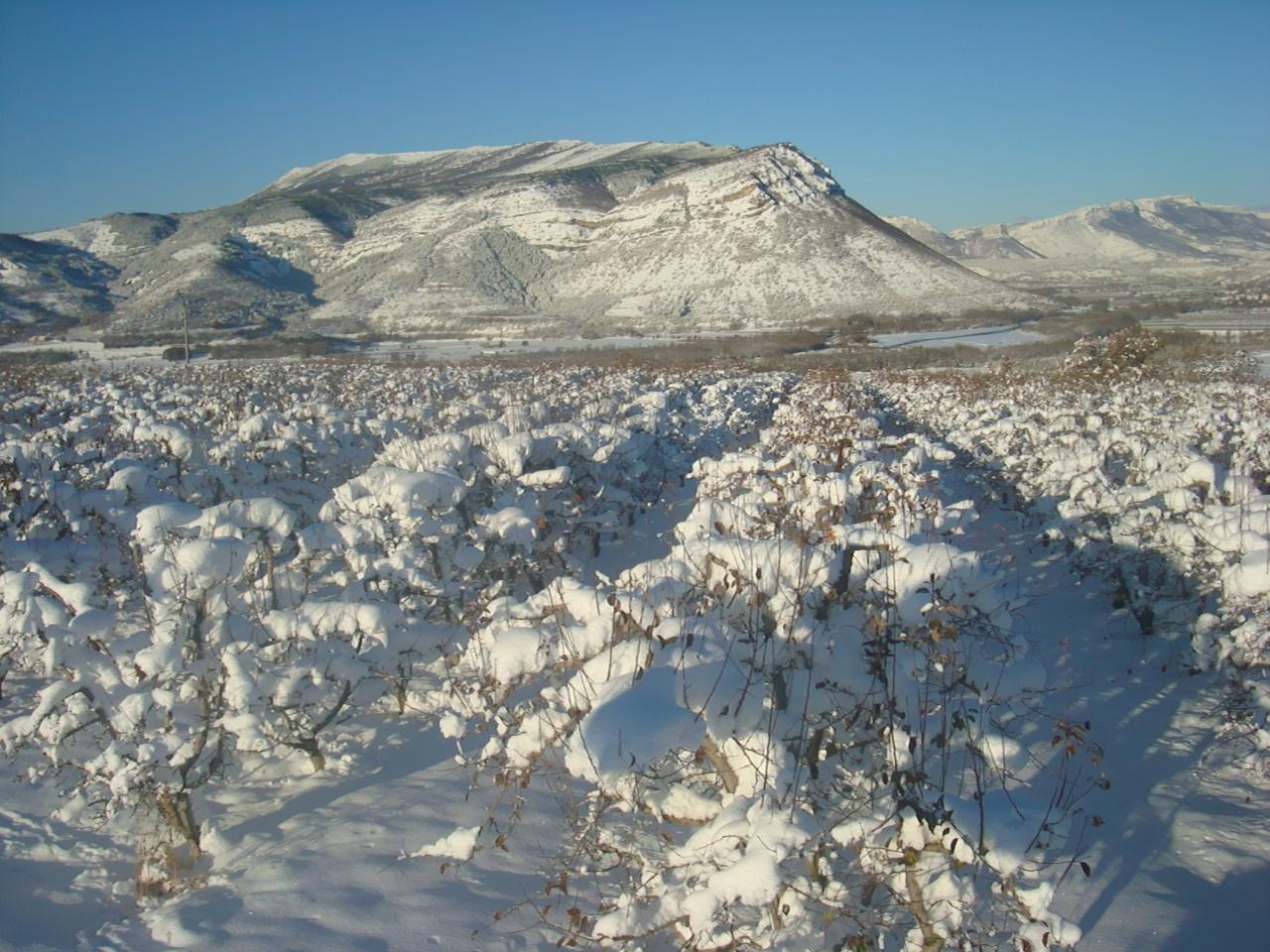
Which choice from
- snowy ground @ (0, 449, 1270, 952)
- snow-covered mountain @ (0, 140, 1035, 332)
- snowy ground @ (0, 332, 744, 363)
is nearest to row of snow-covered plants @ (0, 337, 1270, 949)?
snowy ground @ (0, 449, 1270, 952)

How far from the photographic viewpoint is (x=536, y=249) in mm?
97375

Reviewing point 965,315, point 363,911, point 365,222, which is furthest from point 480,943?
point 365,222

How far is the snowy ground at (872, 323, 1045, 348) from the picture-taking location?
40.8 m

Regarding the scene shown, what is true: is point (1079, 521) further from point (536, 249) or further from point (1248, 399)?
point (536, 249)

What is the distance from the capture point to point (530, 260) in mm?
95250

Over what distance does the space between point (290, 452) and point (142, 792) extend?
16.9 feet

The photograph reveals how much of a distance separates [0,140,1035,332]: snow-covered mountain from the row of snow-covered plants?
59605 millimetres

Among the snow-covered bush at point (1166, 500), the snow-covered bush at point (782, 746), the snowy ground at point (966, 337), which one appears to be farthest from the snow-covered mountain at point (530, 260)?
the snow-covered bush at point (782, 746)

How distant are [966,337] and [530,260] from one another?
6194 centimetres

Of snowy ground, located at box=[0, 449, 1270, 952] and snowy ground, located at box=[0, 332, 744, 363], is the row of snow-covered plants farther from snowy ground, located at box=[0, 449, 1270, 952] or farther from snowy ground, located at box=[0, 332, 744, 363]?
snowy ground, located at box=[0, 332, 744, 363]

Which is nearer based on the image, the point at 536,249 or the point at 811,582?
the point at 811,582

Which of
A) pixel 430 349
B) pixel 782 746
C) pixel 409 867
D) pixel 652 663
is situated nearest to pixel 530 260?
pixel 430 349

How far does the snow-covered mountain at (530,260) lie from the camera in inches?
2830

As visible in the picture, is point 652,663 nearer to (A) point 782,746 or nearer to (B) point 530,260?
(A) point 782,746
